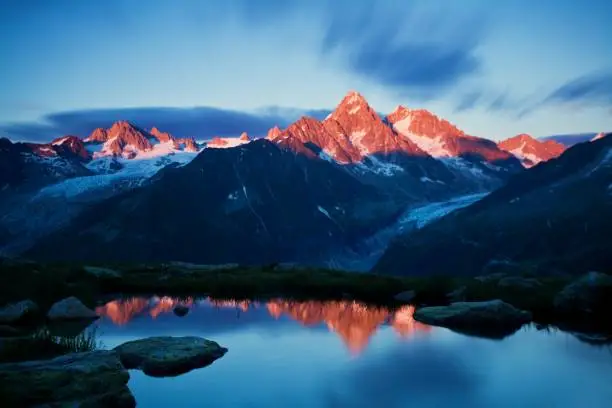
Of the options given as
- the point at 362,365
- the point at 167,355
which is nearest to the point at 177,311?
the point at 167,355

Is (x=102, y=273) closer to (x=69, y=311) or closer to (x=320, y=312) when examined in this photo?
(x=69, y=311)

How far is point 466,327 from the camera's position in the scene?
116 ft

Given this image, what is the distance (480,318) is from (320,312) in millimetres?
11056

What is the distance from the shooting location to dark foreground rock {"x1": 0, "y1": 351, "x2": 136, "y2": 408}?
16766 mm

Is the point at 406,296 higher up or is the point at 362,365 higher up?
the point at 406,296

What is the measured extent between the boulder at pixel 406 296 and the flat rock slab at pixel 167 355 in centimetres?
2477

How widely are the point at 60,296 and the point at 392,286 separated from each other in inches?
1074

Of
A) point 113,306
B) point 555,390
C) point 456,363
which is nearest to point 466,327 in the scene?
point 456,363

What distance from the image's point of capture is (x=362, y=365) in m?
26.0

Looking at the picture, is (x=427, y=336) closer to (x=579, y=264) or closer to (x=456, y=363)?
(x=456, y=363)

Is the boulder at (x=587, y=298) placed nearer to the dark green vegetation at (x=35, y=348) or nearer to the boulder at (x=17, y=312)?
the dark green vegetation at (x=35, y=348)

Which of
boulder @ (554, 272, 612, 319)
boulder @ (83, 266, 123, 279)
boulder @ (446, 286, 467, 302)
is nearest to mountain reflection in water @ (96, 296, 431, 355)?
boulder @ (446, 286, 467, 302)

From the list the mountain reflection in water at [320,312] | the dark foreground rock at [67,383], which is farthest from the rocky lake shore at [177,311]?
the mountain reflection in water at [320,312]

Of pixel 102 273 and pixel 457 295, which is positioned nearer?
pixel 457 295
